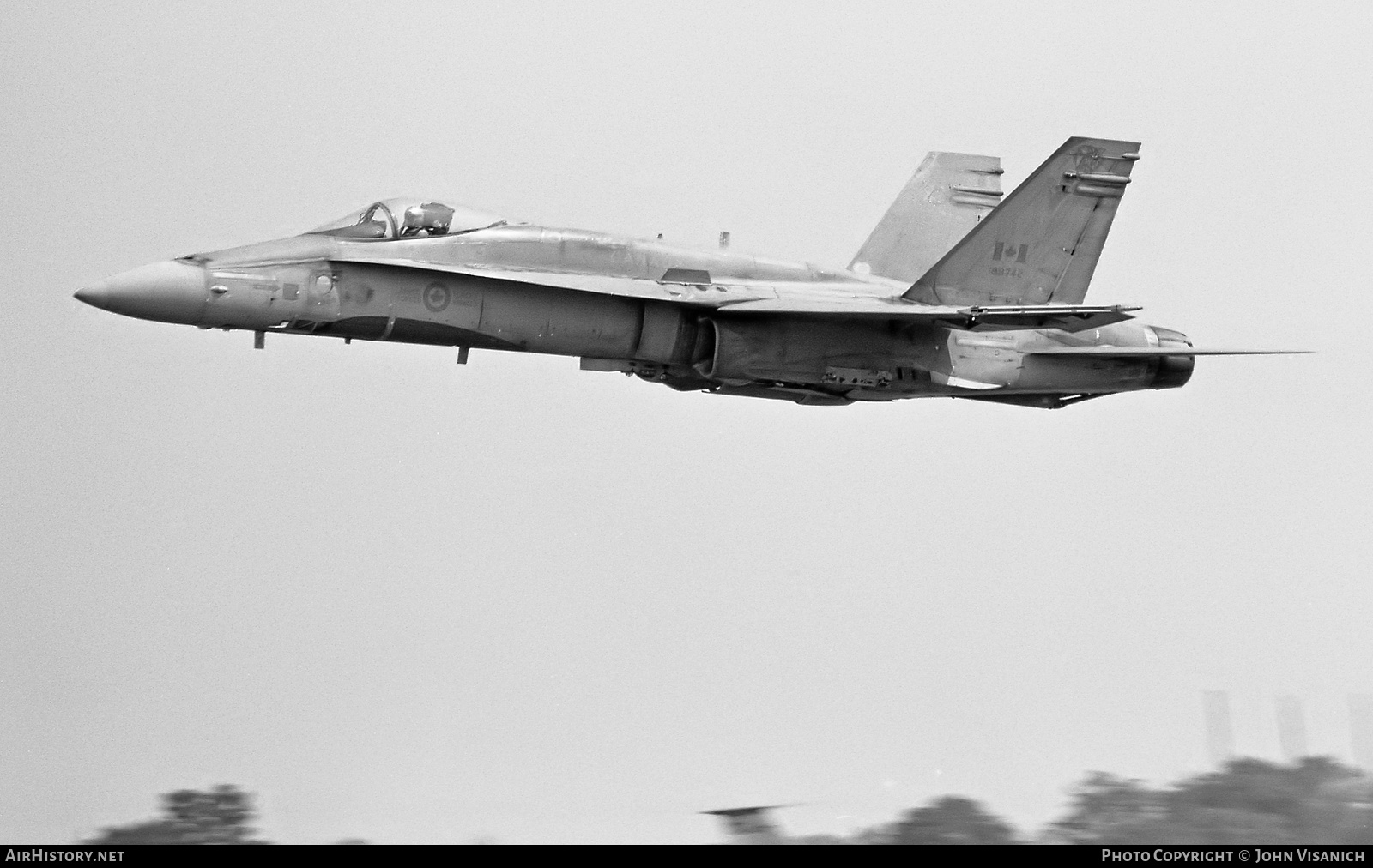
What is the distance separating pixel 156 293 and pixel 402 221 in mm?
2279

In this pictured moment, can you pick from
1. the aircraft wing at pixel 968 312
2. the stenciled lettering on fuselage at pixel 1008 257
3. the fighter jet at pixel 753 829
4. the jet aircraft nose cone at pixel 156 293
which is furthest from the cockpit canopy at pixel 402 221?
the fighter jet at pixel 753 829

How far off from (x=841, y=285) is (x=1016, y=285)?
5.87 feet

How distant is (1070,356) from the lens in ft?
57.9

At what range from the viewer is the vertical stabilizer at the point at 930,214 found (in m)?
19.7

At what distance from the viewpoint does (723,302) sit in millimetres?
16156

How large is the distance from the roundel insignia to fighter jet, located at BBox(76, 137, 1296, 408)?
0.05ft

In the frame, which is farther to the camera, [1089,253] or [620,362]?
[1089,253]

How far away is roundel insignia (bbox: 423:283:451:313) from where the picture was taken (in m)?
15.6

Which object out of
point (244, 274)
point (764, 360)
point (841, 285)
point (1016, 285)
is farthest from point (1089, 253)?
point (244, 274)

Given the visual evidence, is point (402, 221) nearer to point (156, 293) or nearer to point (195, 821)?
point (156, 293)

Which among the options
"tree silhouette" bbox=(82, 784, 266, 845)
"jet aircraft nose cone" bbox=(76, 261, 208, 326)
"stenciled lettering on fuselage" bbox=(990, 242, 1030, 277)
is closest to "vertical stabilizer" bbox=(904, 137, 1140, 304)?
"stenciled lettering on fuselage" bbox=(990, 242, 1030, 277)

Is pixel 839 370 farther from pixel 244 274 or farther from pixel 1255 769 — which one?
pixel 1255 769

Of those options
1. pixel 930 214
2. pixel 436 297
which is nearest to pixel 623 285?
pixel 436 297
